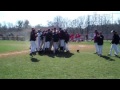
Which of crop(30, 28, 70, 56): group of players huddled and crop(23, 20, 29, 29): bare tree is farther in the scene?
crop(23, 20, 29, 29): bare tree

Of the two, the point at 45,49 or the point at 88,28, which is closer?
the point at 45,49

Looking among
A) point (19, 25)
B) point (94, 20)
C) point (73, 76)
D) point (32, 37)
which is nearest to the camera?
point (73, 76)

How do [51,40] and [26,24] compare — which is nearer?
[51,40]

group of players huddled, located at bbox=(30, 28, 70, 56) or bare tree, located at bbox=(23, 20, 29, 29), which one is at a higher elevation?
bare tree, located at bbox=(23, 20, 29, 29)

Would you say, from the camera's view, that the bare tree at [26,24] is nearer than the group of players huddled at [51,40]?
No

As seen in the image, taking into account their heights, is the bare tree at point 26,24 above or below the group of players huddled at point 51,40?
above

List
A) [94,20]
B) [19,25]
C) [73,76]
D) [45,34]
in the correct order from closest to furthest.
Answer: [73,76], [45,34], [94,20], [19,25]

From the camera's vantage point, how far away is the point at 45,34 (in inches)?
803

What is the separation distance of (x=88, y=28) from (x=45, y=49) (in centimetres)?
3537

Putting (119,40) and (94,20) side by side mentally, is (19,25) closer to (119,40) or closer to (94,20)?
(94,20)

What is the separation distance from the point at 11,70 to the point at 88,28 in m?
44.3

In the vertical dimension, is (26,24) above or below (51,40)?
above
